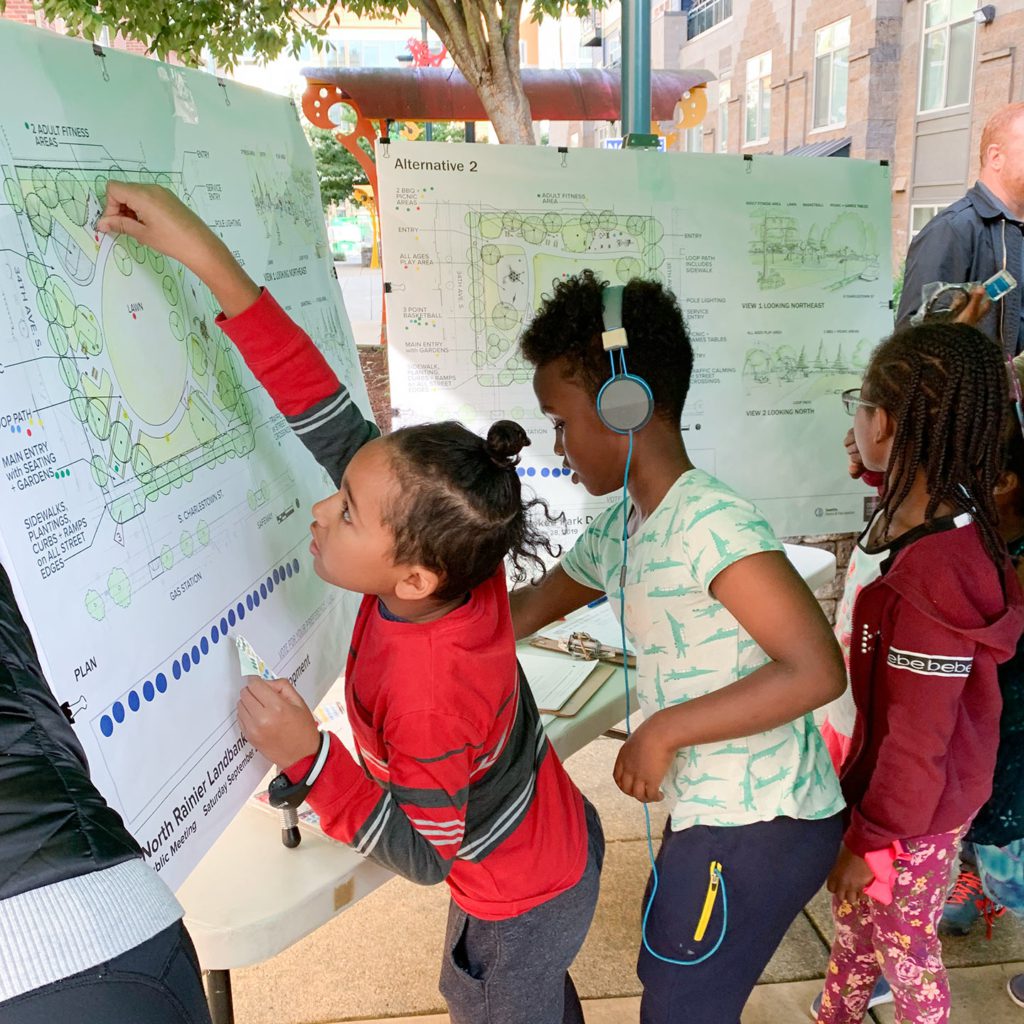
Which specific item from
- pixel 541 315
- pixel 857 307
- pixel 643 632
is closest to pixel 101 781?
pixel 643 632

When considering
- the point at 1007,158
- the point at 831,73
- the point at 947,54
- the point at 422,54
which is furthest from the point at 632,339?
the point at 831,73

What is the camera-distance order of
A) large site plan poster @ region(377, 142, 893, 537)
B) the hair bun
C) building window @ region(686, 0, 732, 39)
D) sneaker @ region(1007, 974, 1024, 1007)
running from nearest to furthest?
the hair bun < sneaker @ region(1007, 974, 1024, 1007) < large site plan poster @ region(377, 142, 893, 537) < building window @ region(686, 0, 732, 39)

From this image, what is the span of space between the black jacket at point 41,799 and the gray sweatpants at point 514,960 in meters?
0.92

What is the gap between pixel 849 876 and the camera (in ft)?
5.87

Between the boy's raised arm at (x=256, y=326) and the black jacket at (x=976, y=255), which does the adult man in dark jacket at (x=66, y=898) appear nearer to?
the boy's raised arm at (x=256, y=326)

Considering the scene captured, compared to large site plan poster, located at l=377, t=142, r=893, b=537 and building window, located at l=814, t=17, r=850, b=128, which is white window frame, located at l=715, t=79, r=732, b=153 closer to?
building window, located at l=814, t=17, r=850, b=128

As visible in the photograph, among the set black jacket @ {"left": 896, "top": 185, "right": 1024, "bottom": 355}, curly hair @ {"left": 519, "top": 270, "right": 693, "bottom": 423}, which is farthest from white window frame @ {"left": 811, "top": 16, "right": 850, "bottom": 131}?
curly hair @ {"left": 519, "top": 270, "right": 693, "bottom": 423}

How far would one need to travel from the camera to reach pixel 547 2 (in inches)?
235

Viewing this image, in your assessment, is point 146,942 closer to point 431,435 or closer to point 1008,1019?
point 431,435

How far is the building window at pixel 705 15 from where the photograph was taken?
1834 cm

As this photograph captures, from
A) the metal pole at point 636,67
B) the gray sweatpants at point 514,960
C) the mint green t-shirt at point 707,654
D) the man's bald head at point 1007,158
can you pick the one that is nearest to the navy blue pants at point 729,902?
the mint green t-shirt at point 707,654

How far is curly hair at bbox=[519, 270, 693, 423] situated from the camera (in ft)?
5.01

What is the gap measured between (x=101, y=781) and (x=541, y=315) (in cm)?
104

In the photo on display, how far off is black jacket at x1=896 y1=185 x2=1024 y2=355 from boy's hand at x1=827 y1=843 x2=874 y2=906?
2.31 metres
